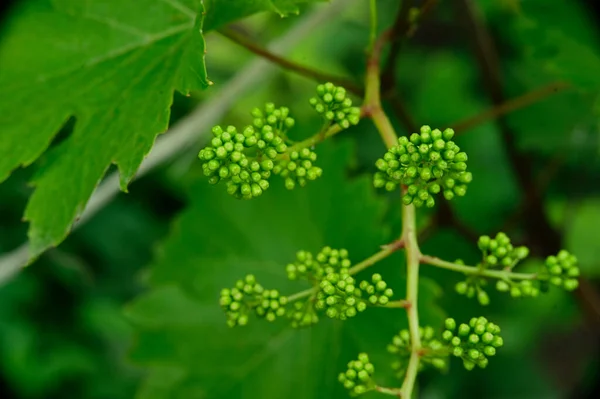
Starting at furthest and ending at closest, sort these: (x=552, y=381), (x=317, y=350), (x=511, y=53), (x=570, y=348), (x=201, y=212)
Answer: (x=570, y=348) → (x=552, y=381) → (x=511, y=53) → (x=201, y=212) → (x=317, y=350)

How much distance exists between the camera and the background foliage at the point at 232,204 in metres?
1.27

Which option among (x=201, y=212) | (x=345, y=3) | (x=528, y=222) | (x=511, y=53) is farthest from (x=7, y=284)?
(x=511, y=53)

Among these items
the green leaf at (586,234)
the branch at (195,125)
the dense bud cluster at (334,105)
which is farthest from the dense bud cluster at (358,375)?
the green leaf at (586,234)

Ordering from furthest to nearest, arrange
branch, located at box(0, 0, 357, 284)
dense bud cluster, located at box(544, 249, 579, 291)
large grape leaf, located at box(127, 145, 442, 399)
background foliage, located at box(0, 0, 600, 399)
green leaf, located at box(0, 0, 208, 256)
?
branch, located at box(0, 0, 357, 284) < large grape leaf, located at box(127, 145, 442, 399) < background foliage, located at box(0, 0, 600, 399) < green leaf, located at box(0, 0, 208, 256) < dense bud cluster, located at box(544, 249, 579, 291)

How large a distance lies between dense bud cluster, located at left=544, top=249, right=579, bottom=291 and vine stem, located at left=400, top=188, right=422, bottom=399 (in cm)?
19

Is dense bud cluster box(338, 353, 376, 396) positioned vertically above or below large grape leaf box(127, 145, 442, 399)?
above

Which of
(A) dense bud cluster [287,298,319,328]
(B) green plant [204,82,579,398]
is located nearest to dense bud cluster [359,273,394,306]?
(B) green plant [204,82,579,398]

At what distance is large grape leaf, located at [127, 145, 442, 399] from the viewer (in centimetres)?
142

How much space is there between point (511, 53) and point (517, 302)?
3.24 ft

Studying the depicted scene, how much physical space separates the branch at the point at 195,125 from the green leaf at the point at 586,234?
1.32 metres

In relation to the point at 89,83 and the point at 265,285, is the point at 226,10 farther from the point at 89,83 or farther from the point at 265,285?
the point at 265,285

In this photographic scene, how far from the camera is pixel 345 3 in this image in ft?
7.31

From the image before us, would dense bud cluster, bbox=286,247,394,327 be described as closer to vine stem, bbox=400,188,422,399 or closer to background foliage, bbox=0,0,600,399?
vine stem, bbox=400,188,422,399

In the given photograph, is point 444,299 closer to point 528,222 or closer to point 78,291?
point 528,222
